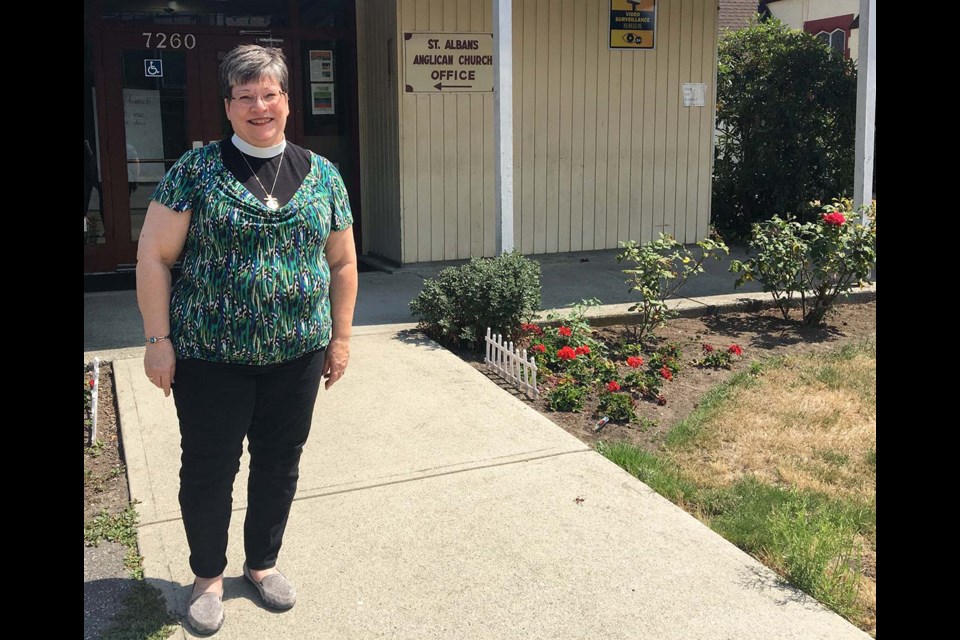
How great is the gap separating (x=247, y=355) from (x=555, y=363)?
3293mm

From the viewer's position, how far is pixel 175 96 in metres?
8.80

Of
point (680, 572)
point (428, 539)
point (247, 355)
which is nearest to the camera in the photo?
point (247, 355)

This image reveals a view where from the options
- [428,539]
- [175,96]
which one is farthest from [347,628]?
[175,96]

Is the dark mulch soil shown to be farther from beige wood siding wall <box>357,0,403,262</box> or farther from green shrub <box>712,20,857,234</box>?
green shrub <box>712,20,857,234</box>

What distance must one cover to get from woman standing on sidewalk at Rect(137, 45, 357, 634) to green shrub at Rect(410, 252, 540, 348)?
3.05m

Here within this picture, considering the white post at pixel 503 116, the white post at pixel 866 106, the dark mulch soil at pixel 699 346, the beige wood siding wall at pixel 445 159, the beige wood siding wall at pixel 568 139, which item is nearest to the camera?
the dark mulch soil at pixel 699 346

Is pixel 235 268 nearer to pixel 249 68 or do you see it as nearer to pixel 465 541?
pixel 249 68

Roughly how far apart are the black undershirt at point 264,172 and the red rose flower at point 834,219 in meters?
5.03

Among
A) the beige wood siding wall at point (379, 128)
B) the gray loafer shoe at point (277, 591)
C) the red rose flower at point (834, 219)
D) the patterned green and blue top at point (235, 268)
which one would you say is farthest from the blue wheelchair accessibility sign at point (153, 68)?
the gray loafer shoe at point (277, 591)

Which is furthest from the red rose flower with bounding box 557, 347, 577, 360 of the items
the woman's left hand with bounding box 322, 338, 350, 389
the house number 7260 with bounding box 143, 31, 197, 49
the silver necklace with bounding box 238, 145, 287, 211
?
the house number 7260 with bounding box 143, 31, 197, 49

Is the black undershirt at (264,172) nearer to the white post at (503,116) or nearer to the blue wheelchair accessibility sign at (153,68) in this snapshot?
the white post at (503,116)

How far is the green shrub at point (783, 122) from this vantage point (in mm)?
10867
